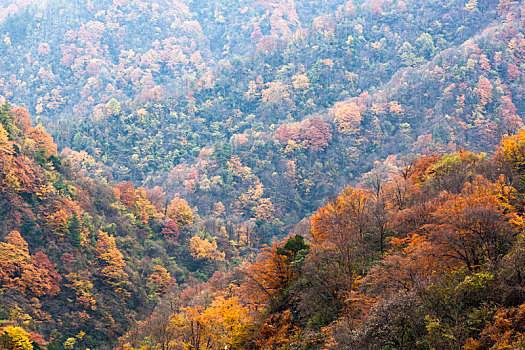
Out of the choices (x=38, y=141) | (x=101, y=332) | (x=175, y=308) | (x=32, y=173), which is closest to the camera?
(x=175, y=308)

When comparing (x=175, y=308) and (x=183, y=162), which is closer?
(x=175, y=308)

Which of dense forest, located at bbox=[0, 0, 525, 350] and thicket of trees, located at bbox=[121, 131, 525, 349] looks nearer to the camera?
thicket of trees, located at bbox=[121, 131, 525, 349]

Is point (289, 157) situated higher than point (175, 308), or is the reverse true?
point (289, 157)

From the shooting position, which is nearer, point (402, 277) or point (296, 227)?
point (402, 277)

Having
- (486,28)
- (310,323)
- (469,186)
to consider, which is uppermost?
(486,28)

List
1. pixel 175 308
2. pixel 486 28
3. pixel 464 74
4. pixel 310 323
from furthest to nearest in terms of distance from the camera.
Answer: pixel 486 28 → pixel 464 74 → pixel 175 308 → pixel 310 323

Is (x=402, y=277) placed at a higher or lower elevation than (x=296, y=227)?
lower

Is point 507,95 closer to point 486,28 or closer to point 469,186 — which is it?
point 486,28

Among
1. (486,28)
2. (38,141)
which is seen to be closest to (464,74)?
(486,28)

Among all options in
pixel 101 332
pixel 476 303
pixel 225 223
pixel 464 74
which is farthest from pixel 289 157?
pixel 476 303

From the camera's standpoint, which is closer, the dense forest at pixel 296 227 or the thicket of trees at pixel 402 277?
the thicket of trees at pixel 402 277
